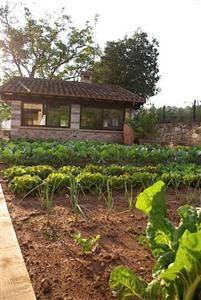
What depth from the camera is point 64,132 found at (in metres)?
17.1

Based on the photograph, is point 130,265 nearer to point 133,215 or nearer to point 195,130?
point 133,215

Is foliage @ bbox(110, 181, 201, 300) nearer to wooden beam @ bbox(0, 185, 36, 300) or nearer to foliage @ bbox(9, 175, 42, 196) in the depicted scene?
wooden beam @ bbox(0, 185, 36, 300)

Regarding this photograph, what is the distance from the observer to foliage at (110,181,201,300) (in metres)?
1.30

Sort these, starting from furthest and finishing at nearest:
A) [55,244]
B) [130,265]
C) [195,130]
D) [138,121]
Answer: [138,121]
[195,130]
[55,244]
[130,265]

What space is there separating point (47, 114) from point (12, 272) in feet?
51.5

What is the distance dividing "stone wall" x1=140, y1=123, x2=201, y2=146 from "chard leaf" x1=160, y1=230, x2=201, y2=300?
1249 cm

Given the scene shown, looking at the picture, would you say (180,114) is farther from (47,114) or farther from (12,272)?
(12,272)

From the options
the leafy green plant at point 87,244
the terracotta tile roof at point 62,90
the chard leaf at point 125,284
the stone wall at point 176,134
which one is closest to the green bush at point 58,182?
the leafy green plant at point 87,244

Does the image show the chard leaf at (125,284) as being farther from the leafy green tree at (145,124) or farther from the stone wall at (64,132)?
the stone wall at (64,132)

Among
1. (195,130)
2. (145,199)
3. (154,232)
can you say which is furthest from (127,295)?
(195,130)

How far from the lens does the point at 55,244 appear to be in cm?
256

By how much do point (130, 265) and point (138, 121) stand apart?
47.7ft

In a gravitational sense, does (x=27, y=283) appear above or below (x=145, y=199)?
below

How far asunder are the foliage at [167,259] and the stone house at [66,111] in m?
14.9
